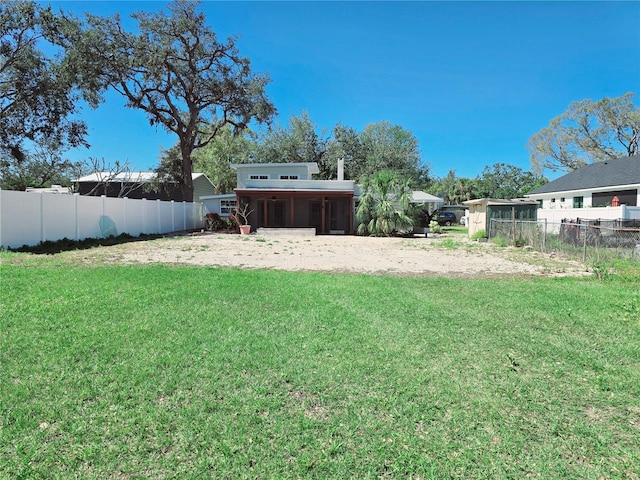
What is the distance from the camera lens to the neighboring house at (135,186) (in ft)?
96.9

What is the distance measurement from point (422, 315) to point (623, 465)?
108 inches

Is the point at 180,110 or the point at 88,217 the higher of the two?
the point at 180,110

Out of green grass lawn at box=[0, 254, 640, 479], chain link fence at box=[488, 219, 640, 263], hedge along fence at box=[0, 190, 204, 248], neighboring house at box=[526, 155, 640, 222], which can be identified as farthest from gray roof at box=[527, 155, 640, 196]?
hedge along fence at box=[0, 190, 204, 248]

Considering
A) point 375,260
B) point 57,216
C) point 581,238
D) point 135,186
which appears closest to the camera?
point 375,260

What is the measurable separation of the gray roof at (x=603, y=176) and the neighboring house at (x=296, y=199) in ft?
41.1

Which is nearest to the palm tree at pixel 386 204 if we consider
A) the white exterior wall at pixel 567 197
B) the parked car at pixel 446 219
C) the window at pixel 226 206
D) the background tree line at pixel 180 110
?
the background tree line at pixel 180 110

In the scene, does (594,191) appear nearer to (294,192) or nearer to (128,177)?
(294,192)

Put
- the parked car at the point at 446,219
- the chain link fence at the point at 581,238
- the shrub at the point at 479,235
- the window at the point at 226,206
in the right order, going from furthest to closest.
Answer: the parked car at the point at 446,219
the window at the point at 226,206
the shrub at the point at 479,235
the chain link fence at the point at 581,238

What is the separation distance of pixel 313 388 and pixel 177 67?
2601 cm

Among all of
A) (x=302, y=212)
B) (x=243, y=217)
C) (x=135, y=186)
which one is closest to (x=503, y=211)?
(x=302, y=212)

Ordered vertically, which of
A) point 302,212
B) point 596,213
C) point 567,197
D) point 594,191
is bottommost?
point 596,213

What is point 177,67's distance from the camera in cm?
2336

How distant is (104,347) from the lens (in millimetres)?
3402

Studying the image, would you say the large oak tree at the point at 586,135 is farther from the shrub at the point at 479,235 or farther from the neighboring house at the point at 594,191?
the shrub at the point at 479,235
